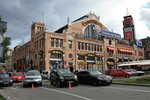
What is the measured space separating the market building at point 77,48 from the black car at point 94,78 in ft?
100

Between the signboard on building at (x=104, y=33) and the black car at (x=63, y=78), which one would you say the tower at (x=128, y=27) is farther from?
the black car at (x=63, y=78)

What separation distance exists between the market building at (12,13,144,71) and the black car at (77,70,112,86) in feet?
100

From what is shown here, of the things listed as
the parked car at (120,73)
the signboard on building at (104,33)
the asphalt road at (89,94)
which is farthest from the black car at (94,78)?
the signboard on building at (104,33)

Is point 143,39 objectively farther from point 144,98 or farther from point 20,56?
point 144,98

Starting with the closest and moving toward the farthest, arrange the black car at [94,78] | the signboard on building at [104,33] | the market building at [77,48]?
the black car at [94,78]
the market building at [77,48]
the signboard on building at [104,33]

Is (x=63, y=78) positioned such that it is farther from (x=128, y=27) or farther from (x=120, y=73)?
(x=128, y=27)

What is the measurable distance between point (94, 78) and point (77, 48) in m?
40.2

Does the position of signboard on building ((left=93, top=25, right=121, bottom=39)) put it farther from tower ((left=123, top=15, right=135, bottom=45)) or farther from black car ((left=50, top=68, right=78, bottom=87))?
black car ((left=50, top=68, right=78, bottom=87))

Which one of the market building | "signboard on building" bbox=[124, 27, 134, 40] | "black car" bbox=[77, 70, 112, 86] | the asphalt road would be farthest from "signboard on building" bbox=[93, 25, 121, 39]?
the asphalt road

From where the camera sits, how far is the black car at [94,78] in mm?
21250

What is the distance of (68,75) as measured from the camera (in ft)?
72.0

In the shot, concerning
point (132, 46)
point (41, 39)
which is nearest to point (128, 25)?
point (41, 39)

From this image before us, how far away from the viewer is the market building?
5669 cm

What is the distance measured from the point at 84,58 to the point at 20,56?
28.8m
